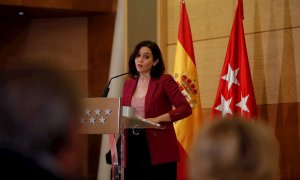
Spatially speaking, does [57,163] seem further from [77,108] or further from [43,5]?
[43,5]

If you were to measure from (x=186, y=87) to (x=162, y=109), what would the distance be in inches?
49.3

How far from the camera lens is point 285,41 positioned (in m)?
5.25

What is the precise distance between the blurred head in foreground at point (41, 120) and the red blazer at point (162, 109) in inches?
120

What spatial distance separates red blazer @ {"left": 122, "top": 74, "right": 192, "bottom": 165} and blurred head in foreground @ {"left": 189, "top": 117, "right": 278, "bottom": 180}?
10.1ft

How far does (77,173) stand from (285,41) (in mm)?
4383

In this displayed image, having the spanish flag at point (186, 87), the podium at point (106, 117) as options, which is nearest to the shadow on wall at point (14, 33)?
the spanish flag at point (186, 87)

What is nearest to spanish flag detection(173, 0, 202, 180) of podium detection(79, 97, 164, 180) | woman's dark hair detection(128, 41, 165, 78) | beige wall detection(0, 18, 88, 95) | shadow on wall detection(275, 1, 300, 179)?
shadow on wall detection(275, 1, 300, 179)

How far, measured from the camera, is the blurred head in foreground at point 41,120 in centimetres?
106

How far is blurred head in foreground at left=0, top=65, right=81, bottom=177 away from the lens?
1.06m

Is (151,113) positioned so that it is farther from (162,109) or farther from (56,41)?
(56,41)

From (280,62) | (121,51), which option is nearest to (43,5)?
(121,51)

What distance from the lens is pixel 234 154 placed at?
1005 millimetres

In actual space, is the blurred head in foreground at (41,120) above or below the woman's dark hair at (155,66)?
below

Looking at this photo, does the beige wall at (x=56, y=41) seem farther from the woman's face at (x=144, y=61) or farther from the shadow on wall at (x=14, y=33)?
the woman's face at (x=144, y=61)
